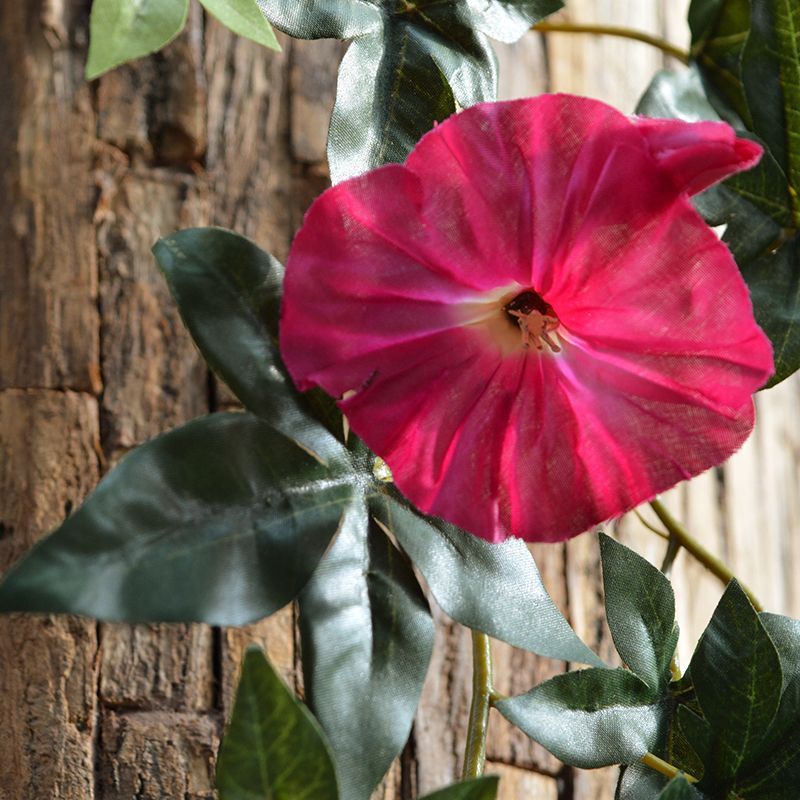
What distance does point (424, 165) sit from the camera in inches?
20.4

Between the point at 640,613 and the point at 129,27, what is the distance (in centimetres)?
42

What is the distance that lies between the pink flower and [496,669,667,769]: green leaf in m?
0.09

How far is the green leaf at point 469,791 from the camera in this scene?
49 centimetres

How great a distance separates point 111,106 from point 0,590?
472 millimetres

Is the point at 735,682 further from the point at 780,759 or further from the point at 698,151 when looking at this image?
the point at 698,151

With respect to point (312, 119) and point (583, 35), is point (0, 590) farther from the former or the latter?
point (583, 35)

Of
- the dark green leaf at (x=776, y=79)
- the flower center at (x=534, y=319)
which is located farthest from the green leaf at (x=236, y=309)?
the dark green leaf at (x=776, y=79)

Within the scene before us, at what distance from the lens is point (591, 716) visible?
595 millimetres

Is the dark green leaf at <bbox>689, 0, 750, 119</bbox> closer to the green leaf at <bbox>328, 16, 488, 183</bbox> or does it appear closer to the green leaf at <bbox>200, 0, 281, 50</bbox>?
the green leaf at <bbox>328, 16, 488, 183</bbox>

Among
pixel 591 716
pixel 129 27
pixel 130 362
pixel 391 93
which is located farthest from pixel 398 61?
pixel 591 716

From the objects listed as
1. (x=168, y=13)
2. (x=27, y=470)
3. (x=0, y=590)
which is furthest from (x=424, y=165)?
(x=27, y=470)

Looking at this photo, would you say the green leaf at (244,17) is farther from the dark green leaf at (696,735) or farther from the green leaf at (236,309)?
the dark green leaf at (696,735)

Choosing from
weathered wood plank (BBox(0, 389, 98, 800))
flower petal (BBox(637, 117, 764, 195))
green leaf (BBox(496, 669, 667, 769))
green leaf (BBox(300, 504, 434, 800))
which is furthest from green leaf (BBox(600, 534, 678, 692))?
weathered wood plank (BBox(0, 389, 98, 800))

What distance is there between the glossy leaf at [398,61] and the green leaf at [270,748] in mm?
270
